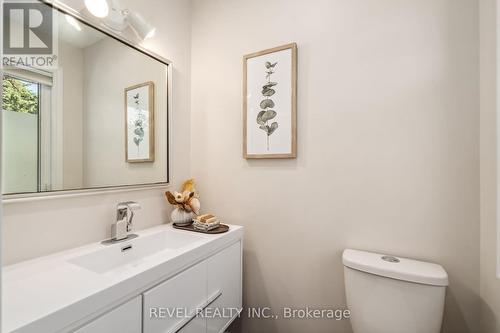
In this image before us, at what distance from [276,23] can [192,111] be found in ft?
2.59

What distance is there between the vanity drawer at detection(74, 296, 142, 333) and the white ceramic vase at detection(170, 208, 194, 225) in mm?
624

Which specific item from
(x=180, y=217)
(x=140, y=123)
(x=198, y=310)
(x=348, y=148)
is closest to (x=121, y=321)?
(x=198, y=310)

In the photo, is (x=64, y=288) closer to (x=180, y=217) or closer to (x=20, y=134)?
(x=20, y=134)

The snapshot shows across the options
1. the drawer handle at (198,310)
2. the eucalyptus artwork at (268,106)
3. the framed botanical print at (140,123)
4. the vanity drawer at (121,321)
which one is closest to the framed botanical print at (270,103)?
the eucalyptus artwork at (268,106)

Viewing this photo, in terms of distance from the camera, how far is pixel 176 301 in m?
0.98

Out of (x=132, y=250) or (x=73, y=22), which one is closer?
(x=73, y=22)

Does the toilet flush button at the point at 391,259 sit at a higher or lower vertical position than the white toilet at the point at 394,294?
higher

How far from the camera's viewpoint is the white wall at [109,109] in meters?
1.14

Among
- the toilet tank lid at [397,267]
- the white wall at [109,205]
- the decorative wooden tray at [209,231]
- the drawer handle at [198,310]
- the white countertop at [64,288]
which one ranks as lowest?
the drawer handle at [198,310]

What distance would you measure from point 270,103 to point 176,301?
1122 millimetres

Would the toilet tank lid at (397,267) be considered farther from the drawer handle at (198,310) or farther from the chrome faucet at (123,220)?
the chrome faucet at (123,220)

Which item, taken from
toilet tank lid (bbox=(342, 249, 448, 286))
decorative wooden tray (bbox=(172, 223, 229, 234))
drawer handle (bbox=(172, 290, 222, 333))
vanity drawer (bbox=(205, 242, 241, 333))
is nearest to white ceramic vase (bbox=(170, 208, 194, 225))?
decorative wooden tray (bbox=(172, 223, 229, 234))

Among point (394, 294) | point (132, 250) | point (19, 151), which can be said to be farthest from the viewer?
point (132, 250)

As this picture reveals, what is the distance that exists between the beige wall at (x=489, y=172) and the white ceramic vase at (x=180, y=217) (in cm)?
142
